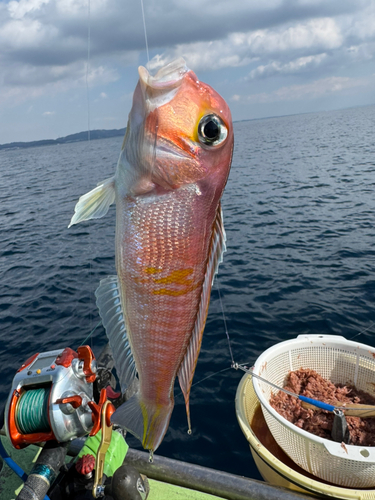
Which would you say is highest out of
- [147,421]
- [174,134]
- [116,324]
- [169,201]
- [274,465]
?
[174,134]

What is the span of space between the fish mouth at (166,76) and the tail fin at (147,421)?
1.25 metres

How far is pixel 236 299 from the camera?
8.20 metres

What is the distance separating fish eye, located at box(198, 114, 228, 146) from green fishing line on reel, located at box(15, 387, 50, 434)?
2327mm

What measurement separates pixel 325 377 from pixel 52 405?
3310 millimetres

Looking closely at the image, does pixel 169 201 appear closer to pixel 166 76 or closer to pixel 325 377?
pixel 166 76

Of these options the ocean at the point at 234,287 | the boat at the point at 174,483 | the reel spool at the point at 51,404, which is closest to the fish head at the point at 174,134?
the reel spool at the point at 51,404

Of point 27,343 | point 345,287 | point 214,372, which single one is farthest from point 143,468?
point 345,287

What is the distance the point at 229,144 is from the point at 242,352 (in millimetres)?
5558

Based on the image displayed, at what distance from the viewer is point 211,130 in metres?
1.27

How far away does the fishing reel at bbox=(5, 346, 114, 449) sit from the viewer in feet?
8.56

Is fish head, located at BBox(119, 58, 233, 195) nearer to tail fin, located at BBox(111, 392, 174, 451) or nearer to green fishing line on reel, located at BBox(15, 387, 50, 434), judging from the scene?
tail fin, located at BBox(111, 392, 174, 451)

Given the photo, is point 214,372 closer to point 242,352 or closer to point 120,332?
point 242,352

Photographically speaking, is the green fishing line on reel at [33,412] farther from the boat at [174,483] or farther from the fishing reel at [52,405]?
the boat at [174,483]

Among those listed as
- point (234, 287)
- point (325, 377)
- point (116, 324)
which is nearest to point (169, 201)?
point (116, 324)
